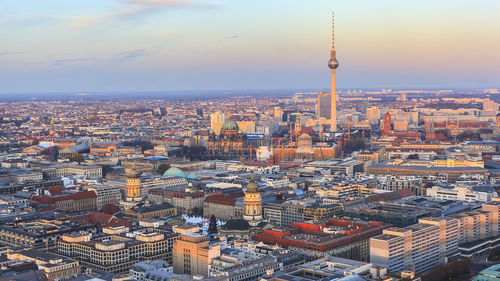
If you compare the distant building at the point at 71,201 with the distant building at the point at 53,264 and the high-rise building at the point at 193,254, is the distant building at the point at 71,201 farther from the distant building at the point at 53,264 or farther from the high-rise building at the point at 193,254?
the high-rise building at the point at 193,254

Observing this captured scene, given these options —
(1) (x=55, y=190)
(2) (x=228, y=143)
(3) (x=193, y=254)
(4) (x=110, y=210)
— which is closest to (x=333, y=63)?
(2) (x=228, y=143)

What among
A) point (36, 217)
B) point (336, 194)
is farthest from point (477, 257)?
point (36, 217)

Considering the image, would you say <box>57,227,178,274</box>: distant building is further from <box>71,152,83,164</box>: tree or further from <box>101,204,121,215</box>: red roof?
<box>71,152,83,164</box>: tree

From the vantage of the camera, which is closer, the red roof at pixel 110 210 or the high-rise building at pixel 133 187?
the red roof at pixel 110 210

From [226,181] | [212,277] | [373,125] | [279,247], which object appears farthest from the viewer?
[373,125]

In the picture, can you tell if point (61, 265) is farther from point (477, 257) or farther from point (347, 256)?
point (477, 257)

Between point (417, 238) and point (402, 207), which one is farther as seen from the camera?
point (402, 207)

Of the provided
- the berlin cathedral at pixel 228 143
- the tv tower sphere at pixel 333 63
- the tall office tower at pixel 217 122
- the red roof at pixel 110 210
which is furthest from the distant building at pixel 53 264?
the tall office tower at pixel 217 122

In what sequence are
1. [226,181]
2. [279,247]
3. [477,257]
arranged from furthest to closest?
[226,181], [477,257], [279,247]
